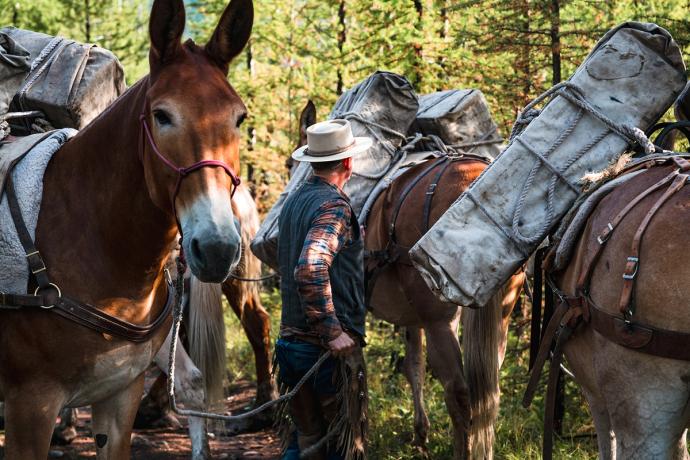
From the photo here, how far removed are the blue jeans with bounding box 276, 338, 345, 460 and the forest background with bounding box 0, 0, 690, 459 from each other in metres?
1.98

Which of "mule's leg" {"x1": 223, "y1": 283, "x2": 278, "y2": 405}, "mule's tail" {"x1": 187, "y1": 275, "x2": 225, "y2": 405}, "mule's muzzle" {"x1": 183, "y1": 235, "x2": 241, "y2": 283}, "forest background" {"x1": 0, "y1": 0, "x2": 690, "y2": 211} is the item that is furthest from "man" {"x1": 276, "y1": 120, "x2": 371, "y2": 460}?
"mule's leg" {"x1": 223, "y1": 283, "x2": 278, "y2": 405}

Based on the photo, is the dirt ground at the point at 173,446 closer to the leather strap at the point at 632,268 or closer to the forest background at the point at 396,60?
the forest background at the point at 396,60

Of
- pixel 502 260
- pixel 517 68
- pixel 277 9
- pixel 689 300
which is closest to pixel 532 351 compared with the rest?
pixel 502 260

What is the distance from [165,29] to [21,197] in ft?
3.30

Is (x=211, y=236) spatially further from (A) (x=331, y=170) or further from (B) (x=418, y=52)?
(B) (x=418, y=52)

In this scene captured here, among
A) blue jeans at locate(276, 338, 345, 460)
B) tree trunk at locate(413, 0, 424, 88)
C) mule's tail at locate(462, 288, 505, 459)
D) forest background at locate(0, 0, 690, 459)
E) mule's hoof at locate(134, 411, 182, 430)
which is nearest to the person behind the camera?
blue jeans at locate(276, 338, 345, 460)

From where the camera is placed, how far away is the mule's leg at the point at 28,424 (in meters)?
3.25

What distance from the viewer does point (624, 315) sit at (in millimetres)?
2771

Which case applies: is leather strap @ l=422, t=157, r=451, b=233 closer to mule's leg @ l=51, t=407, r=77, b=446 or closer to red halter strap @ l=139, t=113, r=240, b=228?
red halter strap @ l=139, t=113, r=240, b=228

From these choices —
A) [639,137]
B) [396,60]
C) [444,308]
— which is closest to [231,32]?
[639,137]

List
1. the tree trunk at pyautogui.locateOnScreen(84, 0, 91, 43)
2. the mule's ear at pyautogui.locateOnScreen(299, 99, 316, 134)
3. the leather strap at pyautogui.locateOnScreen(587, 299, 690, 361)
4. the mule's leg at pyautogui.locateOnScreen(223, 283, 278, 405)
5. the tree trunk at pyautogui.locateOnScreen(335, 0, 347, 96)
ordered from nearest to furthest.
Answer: the leather strap at pyautogui.locateOnScreen(587, 299, 690, 361), the mule's leg at pyautogui.locateOnScreen(223, 283, 278, 405), the mule's ear at pyautogui.locateOnScreen(299, 99, 316, 134), the tree trunk at pyautogui.locateOnScreen(335, 0, 347, 96), the tree trunk at pyautogui.locateOnScreen(84, 0, 91, 43)

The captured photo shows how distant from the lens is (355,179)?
5992mm

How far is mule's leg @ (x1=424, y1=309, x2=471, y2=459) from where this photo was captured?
4980 mm

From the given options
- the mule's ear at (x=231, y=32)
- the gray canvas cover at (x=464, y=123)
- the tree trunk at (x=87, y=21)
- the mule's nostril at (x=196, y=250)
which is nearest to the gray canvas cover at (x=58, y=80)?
the mule's ear at (x=231, y=32)
